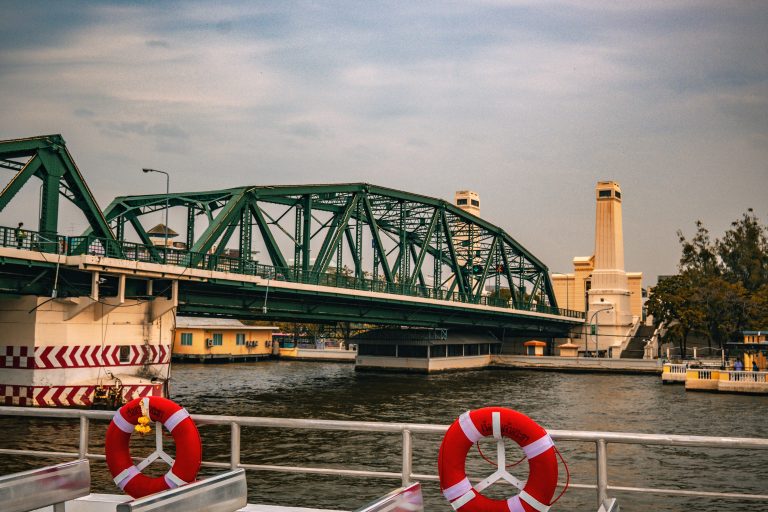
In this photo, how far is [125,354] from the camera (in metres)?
45.1

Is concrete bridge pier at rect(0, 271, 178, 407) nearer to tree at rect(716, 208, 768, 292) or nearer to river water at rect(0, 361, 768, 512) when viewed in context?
river water at rect(0, 361, 768, 512)

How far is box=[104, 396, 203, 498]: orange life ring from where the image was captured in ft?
33.1

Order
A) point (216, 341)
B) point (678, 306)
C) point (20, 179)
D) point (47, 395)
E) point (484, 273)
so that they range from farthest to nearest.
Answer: point (484, 273)
point (216, 341)
point (678, 306)
point (20, 179)
point (47, 395)

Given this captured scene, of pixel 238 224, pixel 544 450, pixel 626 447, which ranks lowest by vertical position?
pixel 626 447

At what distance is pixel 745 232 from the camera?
419 feet

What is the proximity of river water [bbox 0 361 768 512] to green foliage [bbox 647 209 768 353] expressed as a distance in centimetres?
1542

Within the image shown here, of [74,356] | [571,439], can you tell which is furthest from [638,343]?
[571,439]

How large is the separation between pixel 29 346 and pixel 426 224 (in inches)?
2400

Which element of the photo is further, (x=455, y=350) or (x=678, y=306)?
(x=455, y=350)

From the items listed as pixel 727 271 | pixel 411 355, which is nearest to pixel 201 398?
pixel 411 355

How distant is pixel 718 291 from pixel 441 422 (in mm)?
66808

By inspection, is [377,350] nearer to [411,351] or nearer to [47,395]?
[411,351]

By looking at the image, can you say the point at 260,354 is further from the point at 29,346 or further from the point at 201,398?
the point at 29,346

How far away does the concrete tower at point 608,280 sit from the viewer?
126 meters
